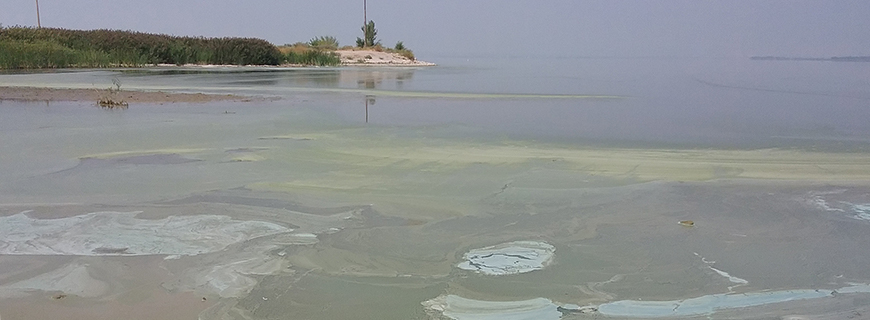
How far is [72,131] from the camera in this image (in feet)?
20.2

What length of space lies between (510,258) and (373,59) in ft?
103

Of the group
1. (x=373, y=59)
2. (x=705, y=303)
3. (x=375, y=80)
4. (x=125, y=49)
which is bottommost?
(x=705, y=303)

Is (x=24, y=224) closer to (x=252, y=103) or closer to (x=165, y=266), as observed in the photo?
(x=165, y=266)

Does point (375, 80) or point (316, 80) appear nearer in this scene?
point (316, 80)

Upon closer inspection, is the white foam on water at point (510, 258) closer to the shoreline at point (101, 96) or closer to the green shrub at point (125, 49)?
the shoreline at point (101, 96)

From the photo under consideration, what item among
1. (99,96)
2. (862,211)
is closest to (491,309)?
(862,211)

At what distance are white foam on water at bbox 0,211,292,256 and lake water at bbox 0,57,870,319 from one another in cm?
1

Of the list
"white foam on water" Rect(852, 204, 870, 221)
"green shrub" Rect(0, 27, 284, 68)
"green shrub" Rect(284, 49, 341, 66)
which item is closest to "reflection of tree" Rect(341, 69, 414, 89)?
"green shrub" Rect(0, 27, 284, 68)

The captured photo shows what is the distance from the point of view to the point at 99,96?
30.7 feet

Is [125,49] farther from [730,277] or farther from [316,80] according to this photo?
[730,277]

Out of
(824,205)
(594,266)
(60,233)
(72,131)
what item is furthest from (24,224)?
(824,205)

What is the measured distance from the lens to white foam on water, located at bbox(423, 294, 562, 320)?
7.32 feet

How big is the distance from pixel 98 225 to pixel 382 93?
8612 mm

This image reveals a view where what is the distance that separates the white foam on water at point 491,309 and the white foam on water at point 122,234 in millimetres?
1055
